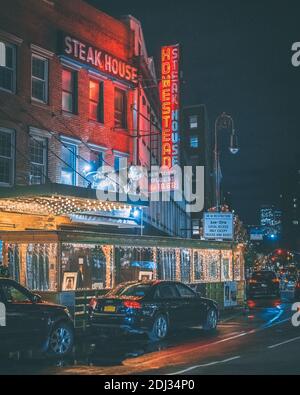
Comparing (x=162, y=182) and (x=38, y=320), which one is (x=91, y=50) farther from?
(x=38, y=320)

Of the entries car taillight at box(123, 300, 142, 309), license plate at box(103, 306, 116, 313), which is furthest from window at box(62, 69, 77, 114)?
car taillight at box(123, 300, 142, 309)

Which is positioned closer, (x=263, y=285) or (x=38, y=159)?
(x=38, y=159)

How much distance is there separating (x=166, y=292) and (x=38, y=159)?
28.6 feet

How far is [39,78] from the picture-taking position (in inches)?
933

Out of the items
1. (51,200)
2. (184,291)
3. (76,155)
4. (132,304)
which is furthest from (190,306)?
(76,155)

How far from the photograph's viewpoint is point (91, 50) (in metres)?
25.7

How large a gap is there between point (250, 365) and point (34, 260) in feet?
26.0

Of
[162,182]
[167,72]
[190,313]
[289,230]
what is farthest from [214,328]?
[289,230]

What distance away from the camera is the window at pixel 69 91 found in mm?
25188

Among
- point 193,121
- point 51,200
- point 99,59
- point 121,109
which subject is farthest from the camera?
point 193,121

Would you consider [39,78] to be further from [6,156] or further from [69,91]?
[6,156]

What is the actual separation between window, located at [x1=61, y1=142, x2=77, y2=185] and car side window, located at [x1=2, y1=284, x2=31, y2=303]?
11463 mm

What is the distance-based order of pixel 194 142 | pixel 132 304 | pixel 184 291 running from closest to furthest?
pixel 132 304, pixel 184 291, pixel 194 142

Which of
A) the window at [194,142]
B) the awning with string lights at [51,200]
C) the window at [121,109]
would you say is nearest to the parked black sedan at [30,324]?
the awning with string lights at [51,200]
